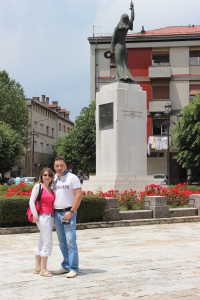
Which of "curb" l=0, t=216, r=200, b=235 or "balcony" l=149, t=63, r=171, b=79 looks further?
"balcony" l=149, t=63, r=171, b=79

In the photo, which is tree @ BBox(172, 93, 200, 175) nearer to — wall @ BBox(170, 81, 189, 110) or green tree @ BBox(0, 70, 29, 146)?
wall @ BBox(170, 81, 189, 110)

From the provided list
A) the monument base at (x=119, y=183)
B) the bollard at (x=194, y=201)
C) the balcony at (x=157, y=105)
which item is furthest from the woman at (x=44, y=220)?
the balcony at (x=157, y=105)

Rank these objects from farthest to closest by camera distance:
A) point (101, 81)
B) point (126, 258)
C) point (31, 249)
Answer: point (101, 81)
point (31, 249)
point (126, 258)

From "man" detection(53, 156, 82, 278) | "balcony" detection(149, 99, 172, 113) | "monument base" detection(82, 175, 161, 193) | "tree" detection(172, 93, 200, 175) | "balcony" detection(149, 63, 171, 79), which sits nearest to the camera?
"man" detection(53, 156, 82, 278)

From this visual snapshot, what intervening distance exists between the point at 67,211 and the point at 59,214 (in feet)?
0.53

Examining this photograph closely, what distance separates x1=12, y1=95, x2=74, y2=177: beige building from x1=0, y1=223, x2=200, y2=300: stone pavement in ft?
177

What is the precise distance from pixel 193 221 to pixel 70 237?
9.70m

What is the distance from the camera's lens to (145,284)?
6.77 metres

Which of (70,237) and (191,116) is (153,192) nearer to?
(70,237)

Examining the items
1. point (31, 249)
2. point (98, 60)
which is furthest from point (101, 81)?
point (31, 249)

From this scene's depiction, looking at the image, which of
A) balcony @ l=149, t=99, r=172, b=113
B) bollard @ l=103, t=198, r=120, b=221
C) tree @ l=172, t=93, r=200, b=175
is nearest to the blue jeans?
bollard @ l=103, t=198, r=120, b=221

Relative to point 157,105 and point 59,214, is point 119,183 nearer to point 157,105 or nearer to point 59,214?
point 59,214

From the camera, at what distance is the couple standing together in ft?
24.2

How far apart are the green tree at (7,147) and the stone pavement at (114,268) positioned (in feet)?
127
